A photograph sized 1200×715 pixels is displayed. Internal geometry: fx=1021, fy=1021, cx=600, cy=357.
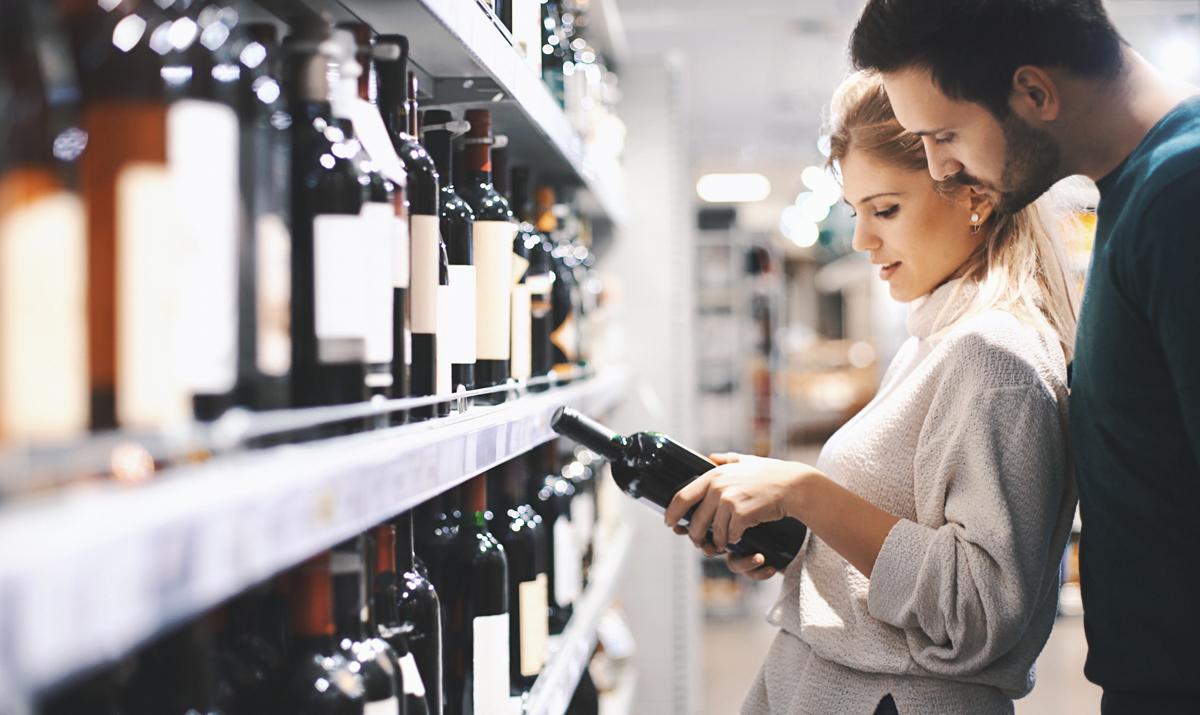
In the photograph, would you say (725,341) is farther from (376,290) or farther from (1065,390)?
(376,290)

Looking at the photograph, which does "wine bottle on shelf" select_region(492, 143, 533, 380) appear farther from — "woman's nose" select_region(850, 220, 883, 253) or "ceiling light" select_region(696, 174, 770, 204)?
"ceiling light" select_region(696, 174, 770, 204)

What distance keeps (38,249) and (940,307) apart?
133 centimetres

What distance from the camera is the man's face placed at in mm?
1287

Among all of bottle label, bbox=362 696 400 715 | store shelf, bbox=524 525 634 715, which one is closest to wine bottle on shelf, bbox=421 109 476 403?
bottle label, bbox=362 696 400 715

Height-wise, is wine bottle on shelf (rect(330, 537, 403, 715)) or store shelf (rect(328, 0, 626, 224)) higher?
store shelf (rect(328, 0, 626, 224))

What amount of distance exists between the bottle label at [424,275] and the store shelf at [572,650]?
0.65m

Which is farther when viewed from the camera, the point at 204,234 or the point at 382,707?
the point at 382,707

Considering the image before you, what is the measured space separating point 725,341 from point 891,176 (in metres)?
6.05

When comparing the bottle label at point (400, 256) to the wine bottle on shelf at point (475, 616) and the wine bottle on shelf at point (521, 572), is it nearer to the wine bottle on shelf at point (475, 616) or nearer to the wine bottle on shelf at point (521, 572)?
the wine bottle on shelf at point (475, 616)

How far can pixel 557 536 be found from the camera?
77.4 inches

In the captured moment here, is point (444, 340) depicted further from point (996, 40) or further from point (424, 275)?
point (996, 40)

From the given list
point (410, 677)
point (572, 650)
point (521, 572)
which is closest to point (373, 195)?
point (410, 677)

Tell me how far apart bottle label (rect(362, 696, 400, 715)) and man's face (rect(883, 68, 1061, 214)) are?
0.97 meters

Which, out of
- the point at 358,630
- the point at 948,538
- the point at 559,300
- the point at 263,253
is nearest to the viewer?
the point at 263,253
